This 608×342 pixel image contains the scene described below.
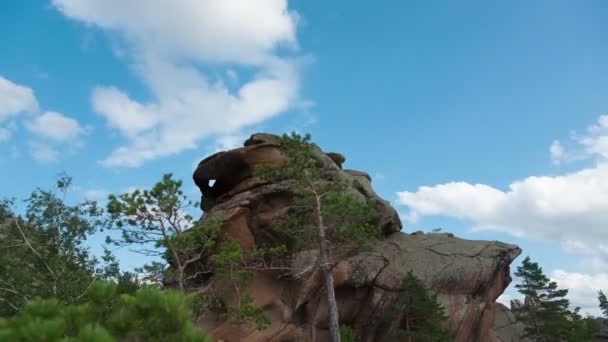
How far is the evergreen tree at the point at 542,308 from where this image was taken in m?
27.6

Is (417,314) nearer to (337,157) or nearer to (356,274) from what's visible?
(356,274)

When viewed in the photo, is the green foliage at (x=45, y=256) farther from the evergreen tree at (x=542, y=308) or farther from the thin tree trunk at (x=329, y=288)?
the evergreen tree at (x=542, y=308)

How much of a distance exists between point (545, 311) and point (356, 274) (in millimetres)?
14273

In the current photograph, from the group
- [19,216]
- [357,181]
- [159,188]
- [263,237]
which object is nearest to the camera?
[159,188]

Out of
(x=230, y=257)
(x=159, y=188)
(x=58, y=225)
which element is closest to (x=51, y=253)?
(x=58, y=225)

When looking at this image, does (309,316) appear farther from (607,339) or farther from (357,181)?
(607,339)

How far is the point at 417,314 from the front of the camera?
71.6 ft

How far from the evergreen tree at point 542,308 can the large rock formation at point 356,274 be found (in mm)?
3219

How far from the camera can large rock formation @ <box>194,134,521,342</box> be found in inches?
936

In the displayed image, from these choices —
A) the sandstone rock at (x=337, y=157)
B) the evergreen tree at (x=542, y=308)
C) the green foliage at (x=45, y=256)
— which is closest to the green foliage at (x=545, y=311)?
the evergreen tree at (x=542, y=308)

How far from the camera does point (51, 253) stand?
687 inches

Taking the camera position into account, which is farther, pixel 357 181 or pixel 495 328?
pixel 495 328

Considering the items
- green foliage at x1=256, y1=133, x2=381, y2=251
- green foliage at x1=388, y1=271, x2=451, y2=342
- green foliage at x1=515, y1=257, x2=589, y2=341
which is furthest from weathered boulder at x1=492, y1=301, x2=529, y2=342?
green foliage at x1=256, y1=133, x2=381, y2=251

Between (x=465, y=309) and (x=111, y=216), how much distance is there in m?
19.3
